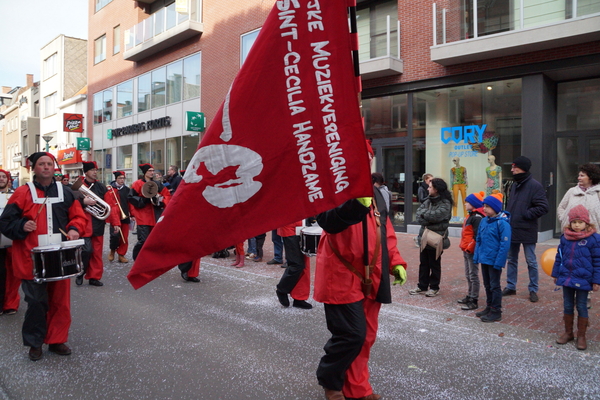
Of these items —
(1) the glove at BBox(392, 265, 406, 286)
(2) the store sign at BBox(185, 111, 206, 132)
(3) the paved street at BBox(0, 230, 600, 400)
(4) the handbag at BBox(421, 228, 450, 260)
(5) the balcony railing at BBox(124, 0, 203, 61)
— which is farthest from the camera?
(5) the balcony railing at BBox(124, 0, 203, 61)

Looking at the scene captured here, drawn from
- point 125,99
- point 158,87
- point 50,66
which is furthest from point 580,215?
point 50,66

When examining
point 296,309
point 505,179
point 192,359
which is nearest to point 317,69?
point 192,359

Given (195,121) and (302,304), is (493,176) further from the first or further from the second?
(195,121)

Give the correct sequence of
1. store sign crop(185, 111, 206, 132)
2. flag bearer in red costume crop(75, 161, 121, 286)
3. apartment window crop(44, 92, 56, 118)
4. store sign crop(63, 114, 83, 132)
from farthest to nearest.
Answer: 1. apartment window crop(44, 92, 56, 118)
2. store sign crop(63, 114, 83, 132)
3. store sign crop(185, 111, 206, 132)
4. flag bearer in red costume crop(75, 161, 121, 286)

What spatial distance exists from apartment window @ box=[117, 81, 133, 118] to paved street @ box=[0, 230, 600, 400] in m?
22.6

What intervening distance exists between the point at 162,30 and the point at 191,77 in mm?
3195

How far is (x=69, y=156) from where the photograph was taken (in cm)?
3331

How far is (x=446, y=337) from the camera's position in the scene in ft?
17.3

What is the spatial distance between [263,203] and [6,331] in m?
4.82

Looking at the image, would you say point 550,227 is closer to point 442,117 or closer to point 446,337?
point 442,117

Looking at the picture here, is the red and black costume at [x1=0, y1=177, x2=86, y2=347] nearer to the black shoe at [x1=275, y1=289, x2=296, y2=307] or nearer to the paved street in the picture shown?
the paved street

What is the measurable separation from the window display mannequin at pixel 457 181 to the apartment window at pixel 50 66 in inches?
1446

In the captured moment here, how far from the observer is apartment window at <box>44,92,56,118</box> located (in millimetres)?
38662

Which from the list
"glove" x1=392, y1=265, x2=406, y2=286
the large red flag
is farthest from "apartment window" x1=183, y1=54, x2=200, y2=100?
the large red flag
